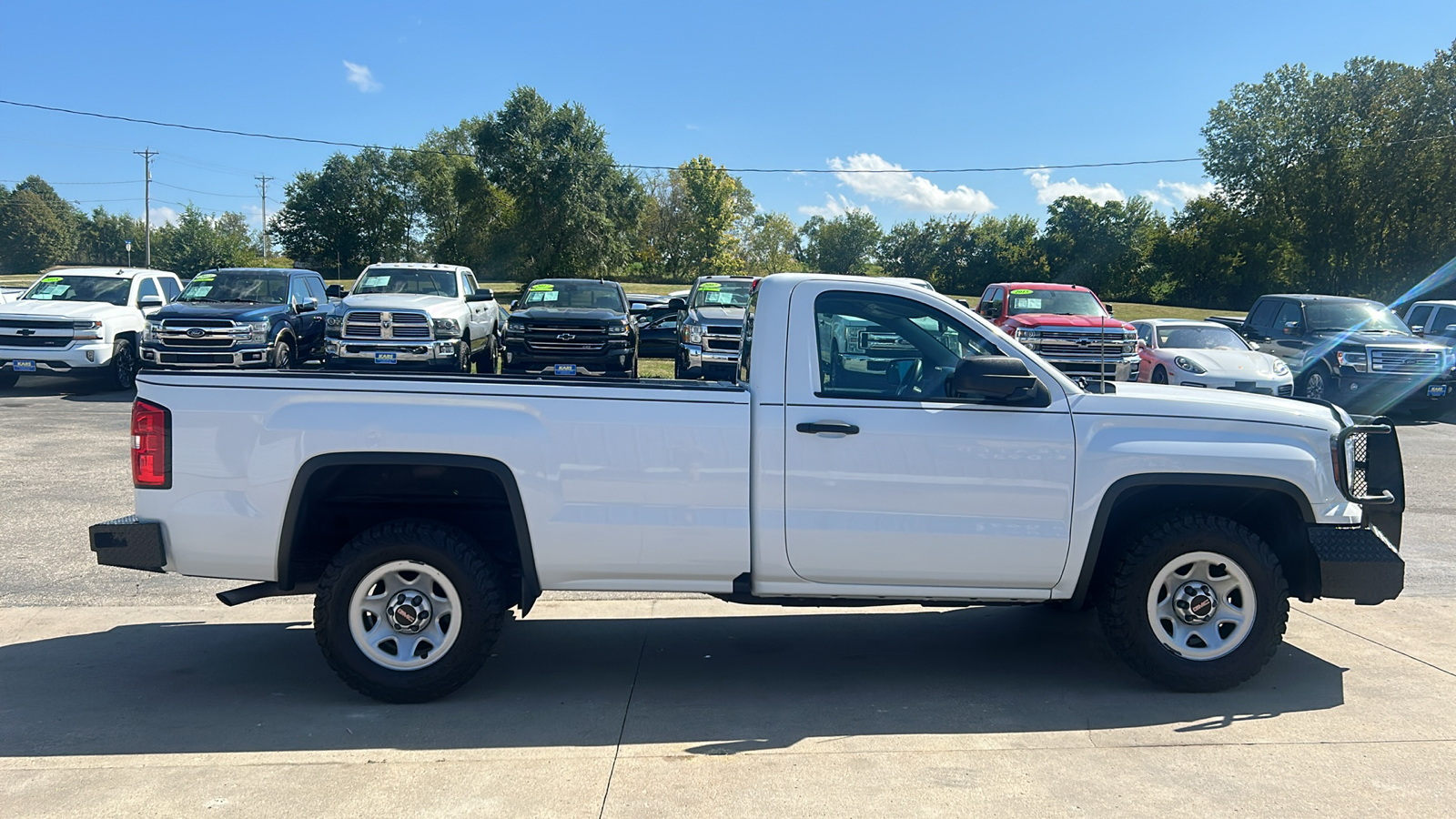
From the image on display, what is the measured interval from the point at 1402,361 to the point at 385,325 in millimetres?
16361

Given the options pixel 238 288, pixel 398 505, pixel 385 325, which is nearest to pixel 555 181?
pixel 238 288

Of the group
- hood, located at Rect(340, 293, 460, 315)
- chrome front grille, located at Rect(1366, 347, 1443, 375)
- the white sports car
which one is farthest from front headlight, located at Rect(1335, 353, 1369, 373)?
hood, located at Rect(340, 293, 460, 315)

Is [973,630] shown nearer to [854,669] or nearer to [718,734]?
[854,669]

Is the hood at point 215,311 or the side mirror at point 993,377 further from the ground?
the hood at point 215,311

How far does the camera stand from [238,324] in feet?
52.1

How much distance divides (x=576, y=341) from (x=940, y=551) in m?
11.6

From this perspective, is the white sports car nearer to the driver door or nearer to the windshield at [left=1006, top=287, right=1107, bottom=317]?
the windshield at [left=1006, top=287, right=1107, bottom=317]

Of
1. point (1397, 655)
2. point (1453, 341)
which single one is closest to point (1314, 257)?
point (1453, 341)

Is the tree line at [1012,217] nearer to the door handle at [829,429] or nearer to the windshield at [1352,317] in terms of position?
the windshield at [1352,317]

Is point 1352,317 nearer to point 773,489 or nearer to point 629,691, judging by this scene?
point 773,489

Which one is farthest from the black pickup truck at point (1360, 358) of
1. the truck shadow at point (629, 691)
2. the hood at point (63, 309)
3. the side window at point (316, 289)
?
the hood at point (63, 309)

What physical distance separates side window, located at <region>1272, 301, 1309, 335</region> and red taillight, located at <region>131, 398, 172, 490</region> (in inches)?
718

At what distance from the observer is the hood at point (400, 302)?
15727 millimetres

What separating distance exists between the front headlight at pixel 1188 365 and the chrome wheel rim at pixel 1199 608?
10533mm
